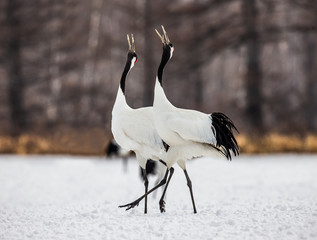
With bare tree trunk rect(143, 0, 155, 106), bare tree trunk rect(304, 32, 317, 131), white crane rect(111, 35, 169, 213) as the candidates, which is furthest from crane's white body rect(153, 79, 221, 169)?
bare tree trunk rect(304, 32, 317, 131)

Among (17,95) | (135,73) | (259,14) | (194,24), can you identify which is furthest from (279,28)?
(17,95)

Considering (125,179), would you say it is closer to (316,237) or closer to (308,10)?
(316,237)

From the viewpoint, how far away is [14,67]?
55.9ft

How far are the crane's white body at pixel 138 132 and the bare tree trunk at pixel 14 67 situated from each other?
12444 millimetres

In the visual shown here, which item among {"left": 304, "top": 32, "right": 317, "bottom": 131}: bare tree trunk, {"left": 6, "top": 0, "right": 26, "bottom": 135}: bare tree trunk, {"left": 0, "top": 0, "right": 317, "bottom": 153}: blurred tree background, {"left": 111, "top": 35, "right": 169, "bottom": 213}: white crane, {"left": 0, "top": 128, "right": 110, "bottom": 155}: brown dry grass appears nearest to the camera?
{"left": 111, "top": 35, "right": 169, "bottom": 213}: white crane

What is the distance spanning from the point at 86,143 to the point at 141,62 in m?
3.57

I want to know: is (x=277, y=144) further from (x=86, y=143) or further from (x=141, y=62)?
(x=86, y=143)

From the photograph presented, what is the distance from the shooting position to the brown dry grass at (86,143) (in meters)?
14.0

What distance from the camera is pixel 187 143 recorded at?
468 cm

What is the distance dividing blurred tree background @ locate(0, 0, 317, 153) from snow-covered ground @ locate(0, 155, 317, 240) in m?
3.29

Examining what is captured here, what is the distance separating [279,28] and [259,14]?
88 centimetres

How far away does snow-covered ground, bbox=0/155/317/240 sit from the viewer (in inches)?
163

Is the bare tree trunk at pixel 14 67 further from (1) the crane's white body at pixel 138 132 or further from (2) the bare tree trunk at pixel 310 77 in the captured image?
(1) the crane's white body at pixel 138 132

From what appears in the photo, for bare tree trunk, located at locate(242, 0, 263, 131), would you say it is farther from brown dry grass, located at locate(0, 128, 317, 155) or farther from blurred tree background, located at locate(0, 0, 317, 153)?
brown dry grass, located at locate(0, 128, 317, 155)
